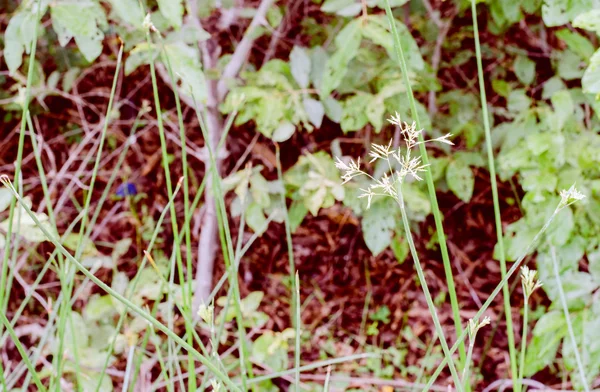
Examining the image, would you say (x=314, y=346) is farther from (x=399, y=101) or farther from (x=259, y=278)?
(x=399, y=101)

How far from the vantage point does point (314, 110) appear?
4.04 ft

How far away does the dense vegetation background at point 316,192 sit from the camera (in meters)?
1.05

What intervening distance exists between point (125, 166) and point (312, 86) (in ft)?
3.25

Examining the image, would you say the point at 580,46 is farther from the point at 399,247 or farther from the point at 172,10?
the point at 172,10

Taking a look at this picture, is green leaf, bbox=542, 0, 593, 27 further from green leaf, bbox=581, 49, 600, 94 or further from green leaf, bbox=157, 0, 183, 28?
green leaf, bbox=157, 0, 183, 28

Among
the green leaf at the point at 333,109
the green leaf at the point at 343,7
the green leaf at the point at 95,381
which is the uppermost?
the green leaf at the point at 343,7

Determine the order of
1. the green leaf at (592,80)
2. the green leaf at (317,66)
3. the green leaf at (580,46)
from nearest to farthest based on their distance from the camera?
the green leaf at (592,80)
the green leaf at (580,46)
the green leaf at (317,66)

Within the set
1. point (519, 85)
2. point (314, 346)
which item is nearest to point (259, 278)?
point (314, 346)

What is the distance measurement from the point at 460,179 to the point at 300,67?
0.55 m

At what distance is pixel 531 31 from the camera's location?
1.76 meters

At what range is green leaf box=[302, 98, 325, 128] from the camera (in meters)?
1.23

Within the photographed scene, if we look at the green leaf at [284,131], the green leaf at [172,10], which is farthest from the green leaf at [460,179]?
the green leaf at [172,10]

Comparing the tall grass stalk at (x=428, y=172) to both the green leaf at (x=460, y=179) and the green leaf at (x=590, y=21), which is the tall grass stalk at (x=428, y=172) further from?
the green leaf at (x=460, y=179)

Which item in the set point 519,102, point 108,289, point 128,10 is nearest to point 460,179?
point 519,102
